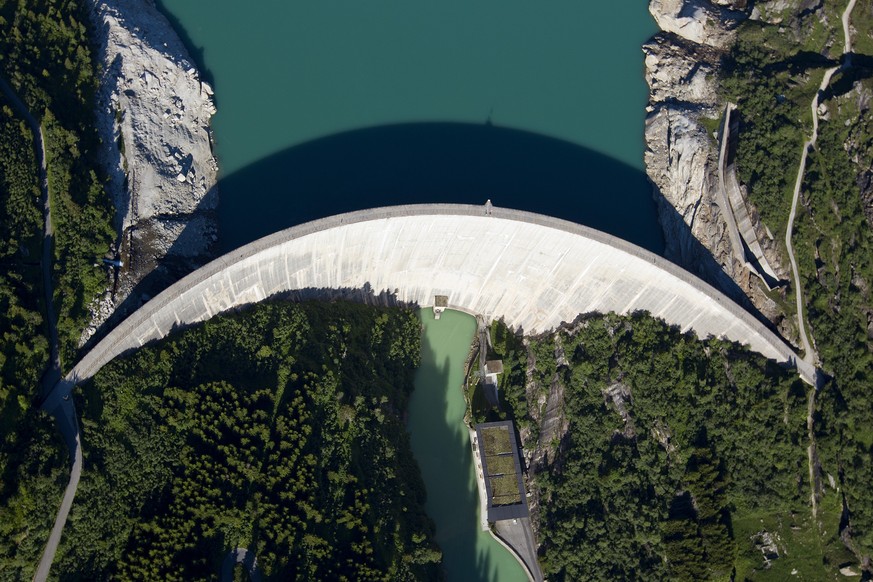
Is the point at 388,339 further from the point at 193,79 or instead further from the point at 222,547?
the point at 193,79

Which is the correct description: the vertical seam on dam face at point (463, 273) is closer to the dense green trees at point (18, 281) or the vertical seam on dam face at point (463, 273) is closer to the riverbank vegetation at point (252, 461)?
the riverbank vegetation at point (252, 461)

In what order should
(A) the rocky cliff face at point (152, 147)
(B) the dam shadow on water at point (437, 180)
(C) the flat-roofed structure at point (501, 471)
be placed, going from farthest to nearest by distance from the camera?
(B) the dam shadow on water at point (437, 180) < (C) the flat-roofed structure at point (501, 471) < (A) the rocky cliff face at point (152, 147)

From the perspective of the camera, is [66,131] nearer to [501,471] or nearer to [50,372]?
[50,372]

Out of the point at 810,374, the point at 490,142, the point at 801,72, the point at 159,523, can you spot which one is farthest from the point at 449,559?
the point at 801,72

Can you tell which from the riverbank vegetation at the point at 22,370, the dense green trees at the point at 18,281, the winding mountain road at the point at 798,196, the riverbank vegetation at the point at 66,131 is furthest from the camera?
the winding mountain road at the point at 798,196

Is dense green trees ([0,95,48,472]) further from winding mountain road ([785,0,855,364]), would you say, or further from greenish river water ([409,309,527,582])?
winding mountain road ([785,0,855,364])

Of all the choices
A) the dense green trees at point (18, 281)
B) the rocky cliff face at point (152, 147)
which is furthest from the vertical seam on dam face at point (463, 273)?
the rocky cliff face at point (152, 147)

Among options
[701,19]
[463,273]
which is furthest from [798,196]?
[463,273]
